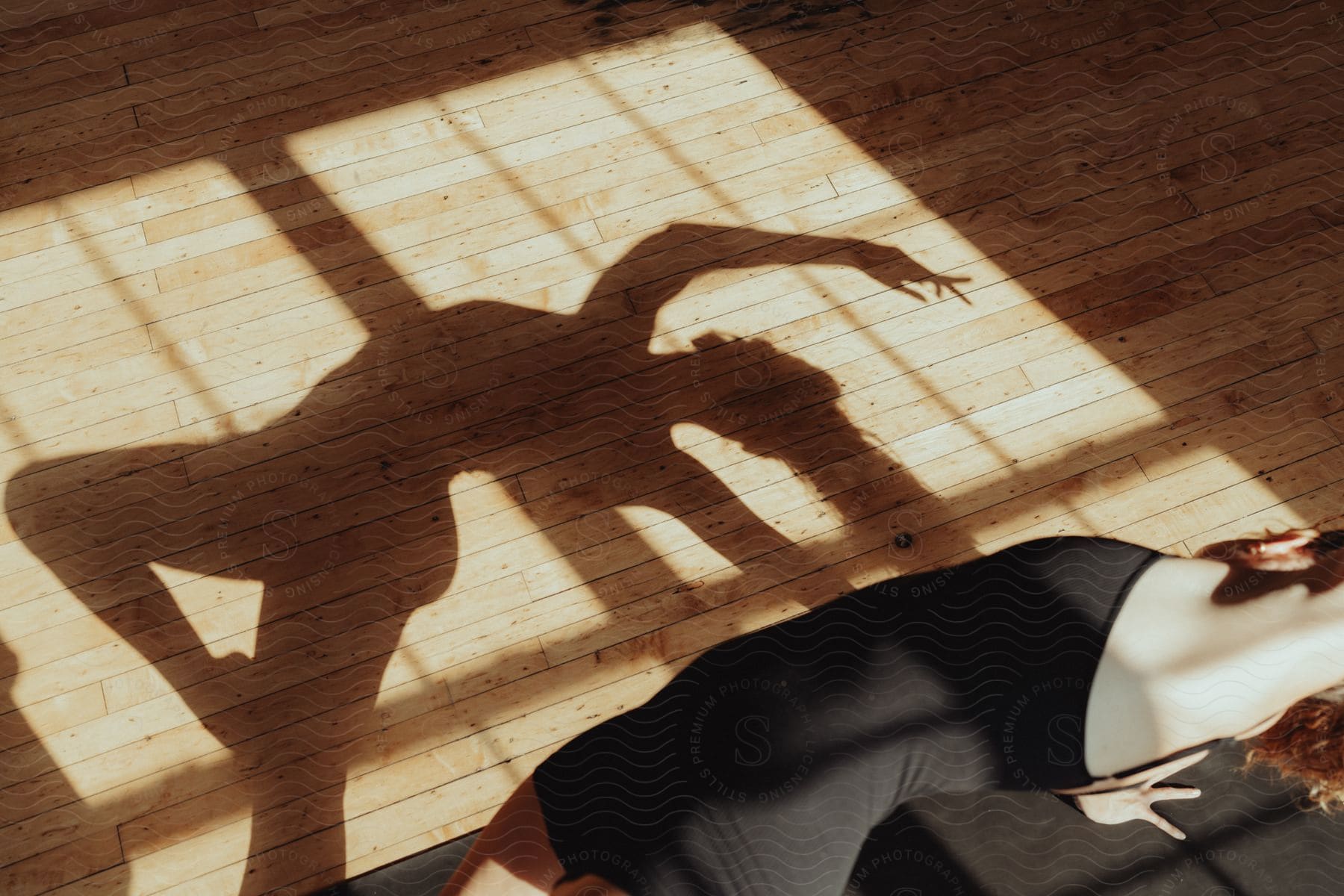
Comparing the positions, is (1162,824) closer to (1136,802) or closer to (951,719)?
(1136,802)

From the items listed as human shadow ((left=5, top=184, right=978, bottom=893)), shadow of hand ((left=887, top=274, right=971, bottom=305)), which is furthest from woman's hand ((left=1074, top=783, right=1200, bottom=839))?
shadow of hand ((left=887, top=274, right=971, bottom=305))

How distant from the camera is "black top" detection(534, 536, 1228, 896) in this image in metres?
1.79

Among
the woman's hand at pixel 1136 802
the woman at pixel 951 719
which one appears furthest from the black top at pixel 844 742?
the woman's hand at pixel 1136 802

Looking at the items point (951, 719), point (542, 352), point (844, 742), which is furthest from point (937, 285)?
point (844, 742)

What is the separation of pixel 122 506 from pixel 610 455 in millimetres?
1458

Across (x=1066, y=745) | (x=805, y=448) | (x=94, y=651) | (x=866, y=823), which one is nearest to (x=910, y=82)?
(x=805, y=448)

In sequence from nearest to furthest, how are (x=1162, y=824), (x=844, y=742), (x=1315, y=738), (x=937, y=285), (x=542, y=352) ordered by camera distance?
(x=844, y=742), (x=1315, y=738), (x=1162, y=824), (x=542, y=352), (x=937, y=285)

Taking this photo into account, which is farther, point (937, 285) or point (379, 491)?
point (937, 285)

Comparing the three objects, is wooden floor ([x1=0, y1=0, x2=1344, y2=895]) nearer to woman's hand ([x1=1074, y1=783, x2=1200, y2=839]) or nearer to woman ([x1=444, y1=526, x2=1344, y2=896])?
woman ([x1=444, y1=526, x2=1344, y2=896])

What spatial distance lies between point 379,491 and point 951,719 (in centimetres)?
173

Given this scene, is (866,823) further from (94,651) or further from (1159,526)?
(94,651)

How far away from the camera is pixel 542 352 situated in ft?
9.11

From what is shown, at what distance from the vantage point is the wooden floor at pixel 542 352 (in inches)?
95.7

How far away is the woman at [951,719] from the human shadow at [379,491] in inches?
25.3
